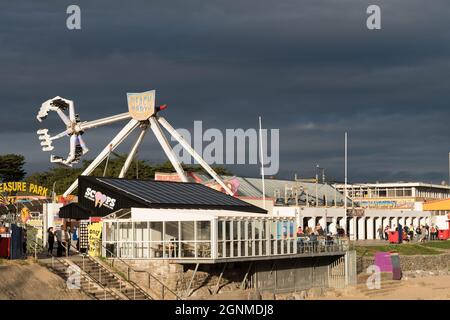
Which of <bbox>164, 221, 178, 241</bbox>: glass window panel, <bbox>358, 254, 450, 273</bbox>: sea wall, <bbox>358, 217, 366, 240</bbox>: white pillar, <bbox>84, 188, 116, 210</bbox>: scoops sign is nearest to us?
<bbox>164, 221, 178, 241</bbox>: glass window panel

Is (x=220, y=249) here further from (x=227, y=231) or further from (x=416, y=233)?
(x=416, y=233)

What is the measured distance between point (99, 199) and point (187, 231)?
8.17 metres

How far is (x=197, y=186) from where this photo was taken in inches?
2362

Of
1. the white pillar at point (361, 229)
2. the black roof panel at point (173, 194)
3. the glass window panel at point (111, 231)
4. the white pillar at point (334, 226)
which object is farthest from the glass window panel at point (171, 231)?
the white pillar at point (361, 229)

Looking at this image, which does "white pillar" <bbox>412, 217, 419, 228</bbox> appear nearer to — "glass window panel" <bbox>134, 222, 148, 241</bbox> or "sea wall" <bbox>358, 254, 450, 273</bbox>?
"sea wall" <bbox>358, 254, 450, 273</bbox>

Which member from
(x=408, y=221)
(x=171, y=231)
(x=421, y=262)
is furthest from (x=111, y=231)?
(x=408, y=221)

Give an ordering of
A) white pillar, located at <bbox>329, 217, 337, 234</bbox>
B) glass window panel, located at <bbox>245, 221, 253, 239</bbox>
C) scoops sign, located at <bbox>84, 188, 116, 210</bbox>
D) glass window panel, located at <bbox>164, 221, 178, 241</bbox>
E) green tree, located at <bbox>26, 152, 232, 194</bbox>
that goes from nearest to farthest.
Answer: glass window panel, located at <bbox>164, 221, 178, 241</bbox>, glass window panel, located at <bbox>245, 221, 253, 239</bbox>, scoops sign, located at <bbox>84, 188, 116, 210</bbox>, white pillar, located at <bbox>329, 217, 337, 234</bbox>, green tree, located at <bbox>26, 152, 232, 194</bbox>

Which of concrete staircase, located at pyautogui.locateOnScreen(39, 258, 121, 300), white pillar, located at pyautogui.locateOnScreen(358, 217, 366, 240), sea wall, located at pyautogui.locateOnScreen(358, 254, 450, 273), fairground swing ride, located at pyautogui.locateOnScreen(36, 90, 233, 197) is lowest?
sea wall, located at pyautogui.locateOnScreen(358, 254, 450, 273)

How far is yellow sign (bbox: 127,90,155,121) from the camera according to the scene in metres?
68.2

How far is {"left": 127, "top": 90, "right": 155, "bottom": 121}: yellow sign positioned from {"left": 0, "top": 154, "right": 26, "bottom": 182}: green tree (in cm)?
8442

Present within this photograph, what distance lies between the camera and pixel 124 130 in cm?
6962

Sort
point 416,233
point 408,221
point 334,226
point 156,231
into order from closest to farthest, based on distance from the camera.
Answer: point 156,231 < point 334,226 < point 416,233 < point 408,221

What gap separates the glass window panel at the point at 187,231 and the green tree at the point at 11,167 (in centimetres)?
10813

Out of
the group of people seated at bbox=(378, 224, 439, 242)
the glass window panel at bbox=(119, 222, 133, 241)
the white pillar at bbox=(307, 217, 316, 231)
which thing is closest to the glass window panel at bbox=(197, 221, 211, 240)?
the glass window panel at bbox=(119, 222, 133, 241)
